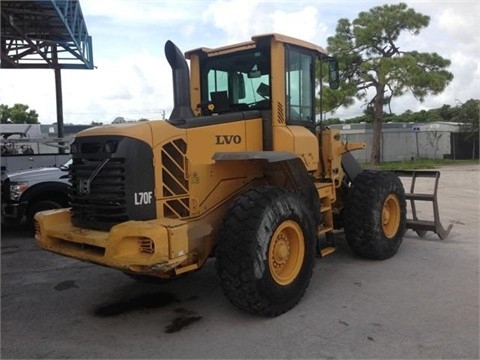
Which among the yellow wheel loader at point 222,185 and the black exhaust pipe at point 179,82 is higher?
the black exhaust pipe at point 179,82

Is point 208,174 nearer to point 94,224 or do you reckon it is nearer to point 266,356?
point 94,224

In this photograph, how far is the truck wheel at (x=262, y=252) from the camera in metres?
4.54

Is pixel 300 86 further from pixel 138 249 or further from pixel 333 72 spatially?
pixel 138 249

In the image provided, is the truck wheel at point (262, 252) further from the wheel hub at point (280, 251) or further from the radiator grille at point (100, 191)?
the radiator grille at point (100, 191)

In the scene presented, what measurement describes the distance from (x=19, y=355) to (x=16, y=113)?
4870 centimetres

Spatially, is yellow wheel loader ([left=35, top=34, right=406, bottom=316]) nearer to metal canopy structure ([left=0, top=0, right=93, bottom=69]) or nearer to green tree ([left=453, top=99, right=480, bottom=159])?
metal canopy structure ([left=0, top=0, right=93, bottom=69])

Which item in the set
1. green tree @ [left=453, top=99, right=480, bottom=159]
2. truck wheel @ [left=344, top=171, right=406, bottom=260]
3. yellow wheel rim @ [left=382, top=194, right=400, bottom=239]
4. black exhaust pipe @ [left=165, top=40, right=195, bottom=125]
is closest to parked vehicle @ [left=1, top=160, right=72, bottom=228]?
black exhaust pipe @ [left=165, top=40, right=195, bottom=125]

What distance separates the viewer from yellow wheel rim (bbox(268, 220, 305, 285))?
4.91 metres

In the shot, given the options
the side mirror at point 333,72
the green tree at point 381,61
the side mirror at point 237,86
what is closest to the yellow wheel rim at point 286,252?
the side mirror at point 237,86

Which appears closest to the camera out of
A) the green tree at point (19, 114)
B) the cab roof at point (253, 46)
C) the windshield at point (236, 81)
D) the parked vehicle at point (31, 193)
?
the cab roof at point (253, 46)

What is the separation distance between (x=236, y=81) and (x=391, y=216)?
125 inches

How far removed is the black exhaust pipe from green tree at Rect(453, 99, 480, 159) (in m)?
33.7

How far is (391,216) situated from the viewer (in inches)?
286

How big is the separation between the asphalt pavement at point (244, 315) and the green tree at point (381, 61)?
850 inches
